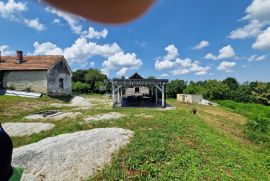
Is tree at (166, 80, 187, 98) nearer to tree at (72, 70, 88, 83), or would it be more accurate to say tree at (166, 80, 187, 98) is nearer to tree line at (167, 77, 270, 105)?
tree line at (167, 77, 270, 105)

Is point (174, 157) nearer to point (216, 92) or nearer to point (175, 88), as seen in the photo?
point (175, 88)

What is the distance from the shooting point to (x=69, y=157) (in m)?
6.95

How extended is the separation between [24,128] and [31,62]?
18.4 meters

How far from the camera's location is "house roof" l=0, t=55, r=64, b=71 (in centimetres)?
2631

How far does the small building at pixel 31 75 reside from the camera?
85.0ft

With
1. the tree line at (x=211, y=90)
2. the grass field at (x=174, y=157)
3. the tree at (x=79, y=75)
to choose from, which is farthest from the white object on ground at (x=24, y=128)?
the tree at (x=79, y=75)

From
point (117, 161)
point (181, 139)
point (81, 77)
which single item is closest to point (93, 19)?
point (117, 161)

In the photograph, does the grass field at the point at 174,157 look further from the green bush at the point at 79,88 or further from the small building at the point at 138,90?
the green bush at the point at 79,88

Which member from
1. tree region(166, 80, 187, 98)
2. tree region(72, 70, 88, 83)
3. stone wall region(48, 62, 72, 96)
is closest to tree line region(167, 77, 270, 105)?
tree region(166, 80, 187, 98)

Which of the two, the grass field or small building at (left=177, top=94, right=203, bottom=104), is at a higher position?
small building at (left=177, top=94, right=203, bottom=104)

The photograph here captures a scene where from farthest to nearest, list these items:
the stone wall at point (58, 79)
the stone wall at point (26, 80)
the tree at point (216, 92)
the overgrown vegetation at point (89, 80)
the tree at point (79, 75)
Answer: the tree at point (79, 75)
the overgrown vegetation at point (89, 80)
the tree at point (216, 92)
the stone wall at point (58, 79)
the stone wall at point (26, 80)

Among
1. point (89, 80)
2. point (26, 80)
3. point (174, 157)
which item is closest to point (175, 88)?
point (26, 80)

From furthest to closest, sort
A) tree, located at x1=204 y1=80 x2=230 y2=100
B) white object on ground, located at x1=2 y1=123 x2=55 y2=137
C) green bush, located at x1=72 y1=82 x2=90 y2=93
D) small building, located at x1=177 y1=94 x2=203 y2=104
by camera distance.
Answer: green bush, located at x1=72 y1=82 x2=90 y2=93 < tree, located at x1=204 y1=80 x2=230 y2=100 < small building, located at x1=177 y1=94 x2=203 y2=104 < white object on ground, located at x1=2 y1=123 x2=55 y2=137

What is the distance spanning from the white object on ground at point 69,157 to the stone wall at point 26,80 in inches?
753
